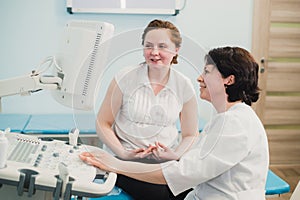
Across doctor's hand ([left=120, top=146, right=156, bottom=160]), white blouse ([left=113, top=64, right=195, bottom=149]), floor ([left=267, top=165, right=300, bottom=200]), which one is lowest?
floor ([left=267, top=165, right=300, bottom=200])

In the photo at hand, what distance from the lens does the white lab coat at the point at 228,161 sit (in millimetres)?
1385

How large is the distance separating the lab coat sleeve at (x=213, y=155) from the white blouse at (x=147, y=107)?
16 centimetres

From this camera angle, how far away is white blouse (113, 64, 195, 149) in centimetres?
150

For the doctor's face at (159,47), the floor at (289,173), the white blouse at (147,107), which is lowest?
the floor at (289,173)

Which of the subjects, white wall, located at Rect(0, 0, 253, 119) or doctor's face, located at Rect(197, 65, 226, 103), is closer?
doctor's face, located at Rect(197, 65, 226, 103)

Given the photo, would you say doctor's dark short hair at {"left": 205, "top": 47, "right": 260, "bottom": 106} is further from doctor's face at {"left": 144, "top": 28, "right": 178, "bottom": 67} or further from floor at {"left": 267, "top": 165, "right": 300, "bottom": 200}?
floor at {"left": 267, "top": 165, "right": 300, "bottom": 200}

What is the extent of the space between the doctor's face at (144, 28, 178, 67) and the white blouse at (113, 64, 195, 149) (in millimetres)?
58

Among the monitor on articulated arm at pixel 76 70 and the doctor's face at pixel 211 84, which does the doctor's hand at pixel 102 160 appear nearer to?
the monitor on articulated arm at pixel 76 70

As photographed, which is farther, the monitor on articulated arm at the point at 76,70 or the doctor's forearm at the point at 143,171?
the doctor's forearm at the point at 143,171

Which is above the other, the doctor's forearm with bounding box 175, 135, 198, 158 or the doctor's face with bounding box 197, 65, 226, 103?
the doctor's face with bounding box 197, 65, 226, 103

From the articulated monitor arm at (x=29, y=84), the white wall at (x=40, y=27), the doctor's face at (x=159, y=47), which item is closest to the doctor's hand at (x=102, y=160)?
the articulated monitor arm at (x=29, y=84)

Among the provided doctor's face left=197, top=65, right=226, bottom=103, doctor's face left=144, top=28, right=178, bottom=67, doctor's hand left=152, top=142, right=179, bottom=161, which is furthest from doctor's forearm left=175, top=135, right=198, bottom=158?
doctor's face left=144, top=28, right=178, bottom=67

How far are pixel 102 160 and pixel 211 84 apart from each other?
464 millimetres

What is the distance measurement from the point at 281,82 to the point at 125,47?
2.82 m
